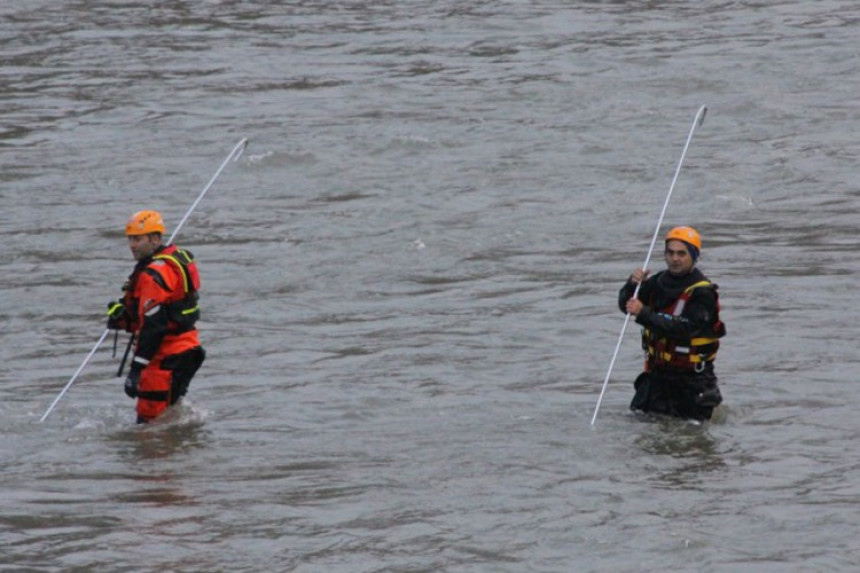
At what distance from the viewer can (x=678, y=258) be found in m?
11.7

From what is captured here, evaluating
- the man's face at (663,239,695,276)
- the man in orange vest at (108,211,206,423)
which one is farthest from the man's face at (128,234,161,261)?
the man's face at (663,239,695,276)

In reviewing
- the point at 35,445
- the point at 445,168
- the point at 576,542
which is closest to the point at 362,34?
the point at 445,168

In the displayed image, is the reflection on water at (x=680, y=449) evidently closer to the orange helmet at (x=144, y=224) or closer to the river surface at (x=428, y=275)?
the river surface at (x=428, y=275)

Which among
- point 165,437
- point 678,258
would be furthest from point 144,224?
point 678,258

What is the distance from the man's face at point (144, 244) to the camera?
1205cm

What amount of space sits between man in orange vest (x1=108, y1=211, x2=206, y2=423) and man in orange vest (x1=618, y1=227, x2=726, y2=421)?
299 centimetres

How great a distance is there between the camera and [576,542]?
32.8 ft

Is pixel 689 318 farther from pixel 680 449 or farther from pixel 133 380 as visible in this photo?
pixel 133 380

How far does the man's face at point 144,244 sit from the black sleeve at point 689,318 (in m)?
3.31

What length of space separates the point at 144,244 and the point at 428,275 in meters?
6.49

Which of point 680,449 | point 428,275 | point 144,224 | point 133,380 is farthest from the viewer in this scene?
point 428,275

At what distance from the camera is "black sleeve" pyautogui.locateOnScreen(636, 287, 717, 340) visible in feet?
38.2

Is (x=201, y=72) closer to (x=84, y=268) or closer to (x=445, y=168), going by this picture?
(x=445, y=168)

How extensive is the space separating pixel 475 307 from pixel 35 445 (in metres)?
5.48
